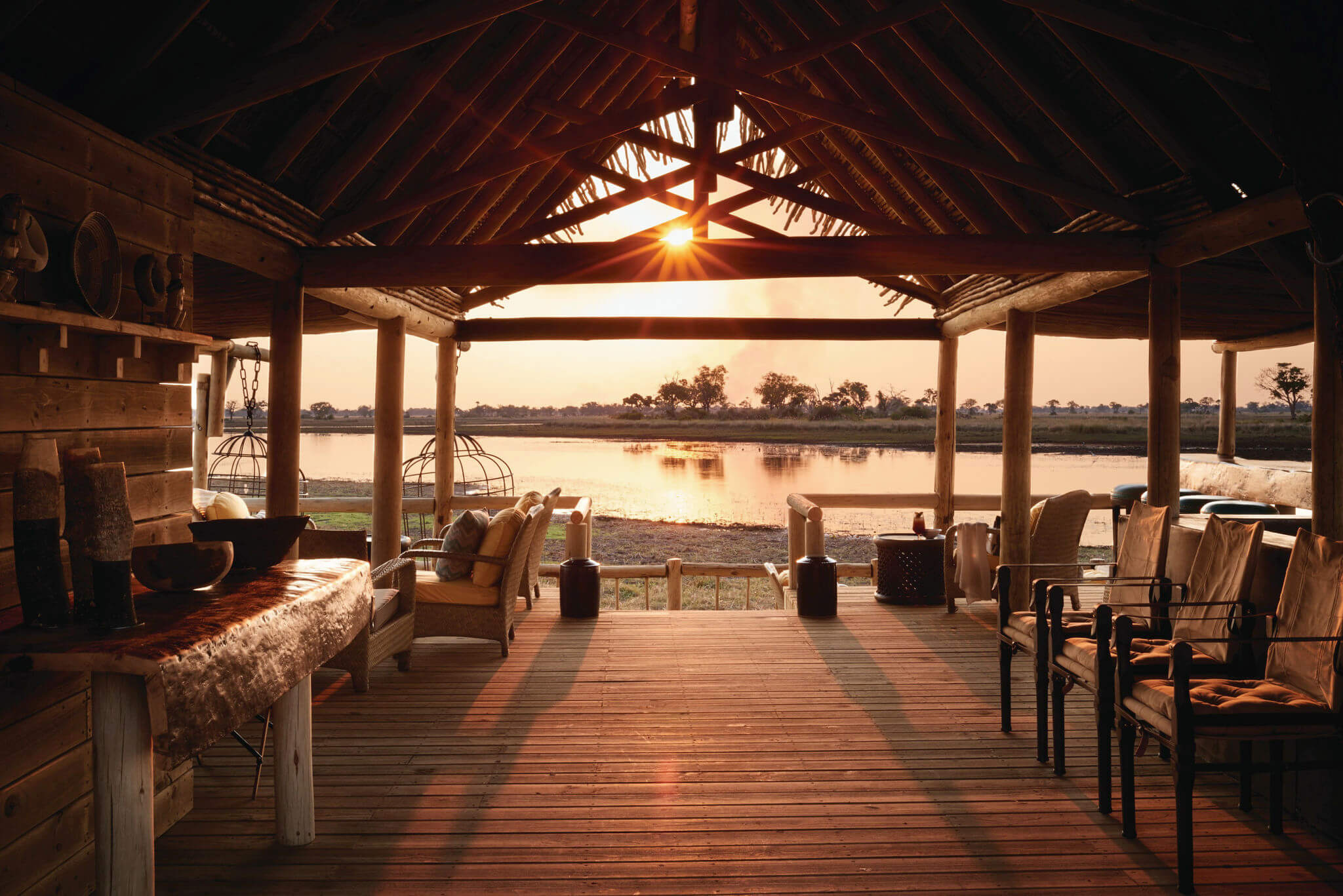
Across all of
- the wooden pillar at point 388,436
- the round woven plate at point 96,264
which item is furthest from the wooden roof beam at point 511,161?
the round woven plate at point 96,264

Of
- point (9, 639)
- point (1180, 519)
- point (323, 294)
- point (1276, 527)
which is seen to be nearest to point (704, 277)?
point (323, 294)

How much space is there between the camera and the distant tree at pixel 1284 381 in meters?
15.4

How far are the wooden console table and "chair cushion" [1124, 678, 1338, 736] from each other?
2.65 m

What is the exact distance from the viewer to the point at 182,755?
165 centimetres

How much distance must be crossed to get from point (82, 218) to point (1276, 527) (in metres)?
6.85

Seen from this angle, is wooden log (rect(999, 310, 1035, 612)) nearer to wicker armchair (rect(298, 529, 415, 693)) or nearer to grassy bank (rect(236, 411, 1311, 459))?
wicker armchair (rect(298, 529, 415, 693))

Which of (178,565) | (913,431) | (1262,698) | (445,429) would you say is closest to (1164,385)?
(1262,698)

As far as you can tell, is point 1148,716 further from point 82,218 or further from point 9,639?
point 82,218

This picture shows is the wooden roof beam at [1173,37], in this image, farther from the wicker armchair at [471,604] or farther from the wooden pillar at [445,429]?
the wooden pillar at [445,429]

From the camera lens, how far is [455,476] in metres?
16.0

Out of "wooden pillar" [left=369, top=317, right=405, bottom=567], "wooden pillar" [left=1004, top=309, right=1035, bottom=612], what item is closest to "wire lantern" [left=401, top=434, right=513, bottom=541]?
"wooden pillar" [left=369, top=317, right=405, bottom=567]

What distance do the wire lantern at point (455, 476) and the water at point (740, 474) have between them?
1.69 m

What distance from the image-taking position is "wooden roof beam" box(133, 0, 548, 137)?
129 inches

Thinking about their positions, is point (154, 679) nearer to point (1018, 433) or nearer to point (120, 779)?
point (120, 779)
